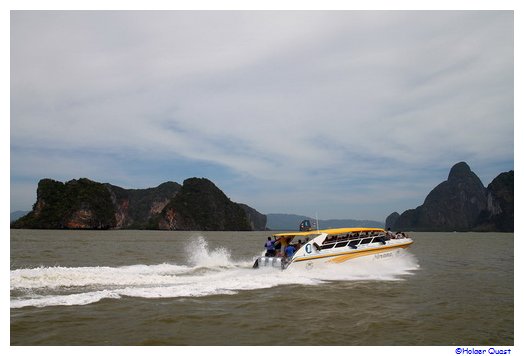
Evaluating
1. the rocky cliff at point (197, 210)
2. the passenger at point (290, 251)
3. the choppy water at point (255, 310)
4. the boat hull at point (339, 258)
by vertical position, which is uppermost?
the rocky cliff at point (197, 210)

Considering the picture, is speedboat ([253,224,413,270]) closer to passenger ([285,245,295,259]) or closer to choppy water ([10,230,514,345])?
passenger ([285,245,295,259])

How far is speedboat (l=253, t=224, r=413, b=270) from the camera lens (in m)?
18.1

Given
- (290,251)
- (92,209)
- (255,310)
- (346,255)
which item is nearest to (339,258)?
(346,255)

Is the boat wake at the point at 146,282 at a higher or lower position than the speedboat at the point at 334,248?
lower

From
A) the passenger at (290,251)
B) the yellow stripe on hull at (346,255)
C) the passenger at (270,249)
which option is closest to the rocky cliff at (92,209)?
the passenger at (270,249)

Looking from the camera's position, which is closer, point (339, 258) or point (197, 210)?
point (339, 258)

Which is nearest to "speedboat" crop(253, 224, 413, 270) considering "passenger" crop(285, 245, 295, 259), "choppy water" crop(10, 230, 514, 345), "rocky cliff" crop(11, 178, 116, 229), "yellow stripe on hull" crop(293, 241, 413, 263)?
"yellow stripe on hull" crop(293, 241, 413, 263)

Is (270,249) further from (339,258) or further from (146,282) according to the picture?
(146,282)

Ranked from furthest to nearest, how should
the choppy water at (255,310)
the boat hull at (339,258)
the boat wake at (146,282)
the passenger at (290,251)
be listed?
the passenger at (290,251) < the boat hull at (339,258) < the boat wake at (146,282) < the choppy water at (255,310)

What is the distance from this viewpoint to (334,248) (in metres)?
19.0

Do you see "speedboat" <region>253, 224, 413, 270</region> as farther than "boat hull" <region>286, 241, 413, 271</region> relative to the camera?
Yes

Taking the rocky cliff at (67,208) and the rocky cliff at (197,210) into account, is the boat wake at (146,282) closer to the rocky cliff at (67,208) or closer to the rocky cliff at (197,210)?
the rocky cliff at (67,208)

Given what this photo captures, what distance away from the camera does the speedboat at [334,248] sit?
18109mm

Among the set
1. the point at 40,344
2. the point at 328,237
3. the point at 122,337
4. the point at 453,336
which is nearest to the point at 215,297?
the point at 122,337
